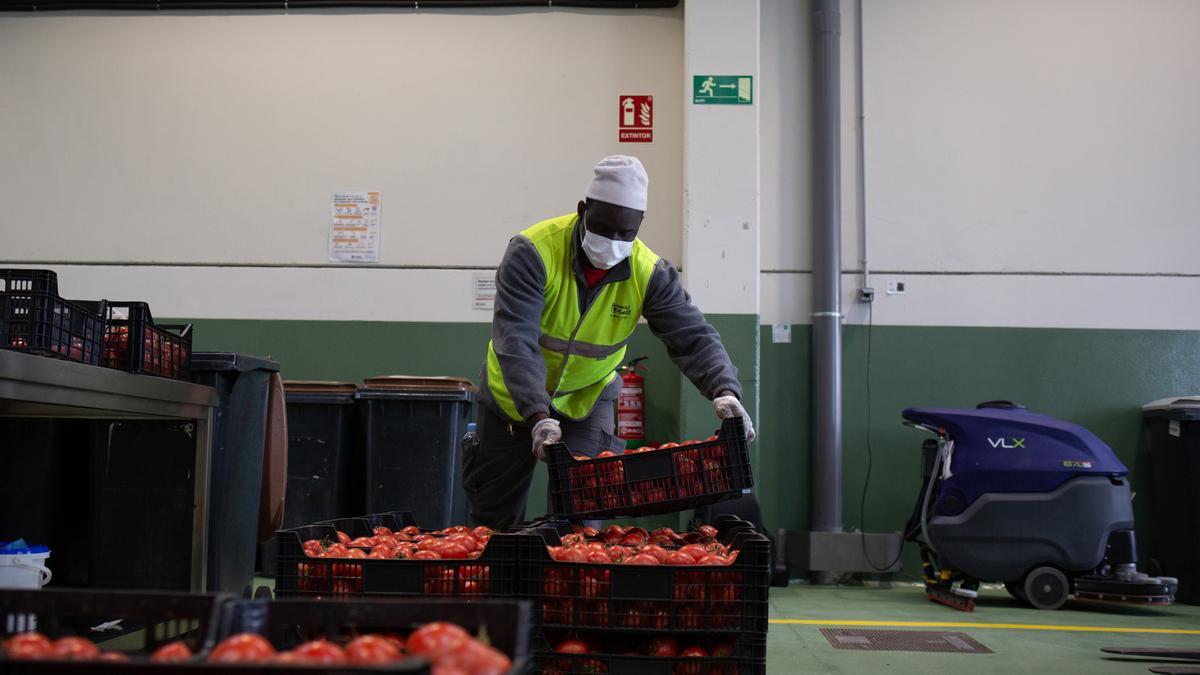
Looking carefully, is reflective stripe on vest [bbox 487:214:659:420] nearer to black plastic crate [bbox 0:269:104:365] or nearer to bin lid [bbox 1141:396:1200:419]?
black plastic crate [bbox 0:269:104:365]

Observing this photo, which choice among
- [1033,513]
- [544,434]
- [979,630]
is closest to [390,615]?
[544,434]

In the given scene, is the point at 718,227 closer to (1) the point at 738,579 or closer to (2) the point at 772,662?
(2) the point at 772,662

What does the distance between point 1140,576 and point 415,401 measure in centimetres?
402

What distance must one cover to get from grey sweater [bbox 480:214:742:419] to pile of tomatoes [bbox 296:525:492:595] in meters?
0.61

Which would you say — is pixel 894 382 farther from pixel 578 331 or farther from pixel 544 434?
pixel 544 434

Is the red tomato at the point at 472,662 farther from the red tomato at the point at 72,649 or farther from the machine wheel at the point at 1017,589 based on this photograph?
the machine wheel at the point at 1017,589

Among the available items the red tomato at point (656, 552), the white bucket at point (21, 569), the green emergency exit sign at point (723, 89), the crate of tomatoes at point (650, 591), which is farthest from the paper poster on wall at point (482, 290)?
the crate of tomatoes at point (650, 591)

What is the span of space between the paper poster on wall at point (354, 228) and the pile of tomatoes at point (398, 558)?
447 centimetres

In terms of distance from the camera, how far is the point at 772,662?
3738 millimetres

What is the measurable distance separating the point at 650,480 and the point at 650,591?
0.48 meters

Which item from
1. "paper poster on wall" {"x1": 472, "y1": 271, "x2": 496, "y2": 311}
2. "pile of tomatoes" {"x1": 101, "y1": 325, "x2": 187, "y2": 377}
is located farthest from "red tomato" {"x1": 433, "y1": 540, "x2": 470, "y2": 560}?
"paper poster on wall" {"x1": 472, "y1": 271, "x2": 496, "y2": 311}

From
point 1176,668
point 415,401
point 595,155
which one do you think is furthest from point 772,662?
point 595,155

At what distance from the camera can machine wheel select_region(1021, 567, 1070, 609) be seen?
5.45 meters

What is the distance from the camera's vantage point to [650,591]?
227 centimetres
